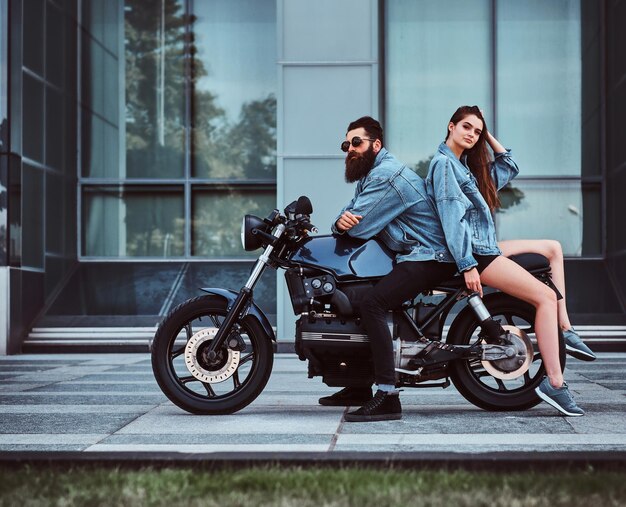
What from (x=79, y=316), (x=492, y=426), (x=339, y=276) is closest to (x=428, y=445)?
(x=492, y=426)

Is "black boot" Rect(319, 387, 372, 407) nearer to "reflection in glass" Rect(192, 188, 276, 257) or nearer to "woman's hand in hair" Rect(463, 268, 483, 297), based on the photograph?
"woman's hand in hair" Rect(463, 268, 483, 297)

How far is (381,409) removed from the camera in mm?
5891

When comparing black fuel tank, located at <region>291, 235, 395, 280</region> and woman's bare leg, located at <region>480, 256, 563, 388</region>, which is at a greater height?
black fuel tank, located at <region>291, 235, 395, 280</region>

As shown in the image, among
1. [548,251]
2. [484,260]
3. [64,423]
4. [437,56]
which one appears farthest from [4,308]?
[548,251]

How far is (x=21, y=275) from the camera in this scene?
1368 centimetres

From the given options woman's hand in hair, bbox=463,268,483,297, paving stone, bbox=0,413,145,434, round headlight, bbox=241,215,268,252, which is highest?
round headlight, bbox=241,215,268,252

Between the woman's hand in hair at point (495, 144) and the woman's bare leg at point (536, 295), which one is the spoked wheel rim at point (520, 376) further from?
the woman's hand in hair at point (495, 144)

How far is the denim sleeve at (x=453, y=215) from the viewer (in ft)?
19.4

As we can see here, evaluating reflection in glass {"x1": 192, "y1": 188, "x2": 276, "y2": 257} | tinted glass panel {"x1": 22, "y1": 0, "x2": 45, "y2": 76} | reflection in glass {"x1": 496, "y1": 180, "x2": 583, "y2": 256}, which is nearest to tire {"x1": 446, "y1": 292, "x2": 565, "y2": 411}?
tinted glass panel {"x1": 22, "y1": 0, "x2": 45, "y2": 76}

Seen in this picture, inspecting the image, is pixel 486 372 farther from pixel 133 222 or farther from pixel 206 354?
pixel 133 222

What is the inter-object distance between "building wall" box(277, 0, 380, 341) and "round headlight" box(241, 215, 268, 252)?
287 inches

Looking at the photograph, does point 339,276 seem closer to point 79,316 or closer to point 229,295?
point 229,295

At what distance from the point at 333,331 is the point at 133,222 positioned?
446 inches

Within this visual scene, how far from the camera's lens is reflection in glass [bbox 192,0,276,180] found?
55.2ft
